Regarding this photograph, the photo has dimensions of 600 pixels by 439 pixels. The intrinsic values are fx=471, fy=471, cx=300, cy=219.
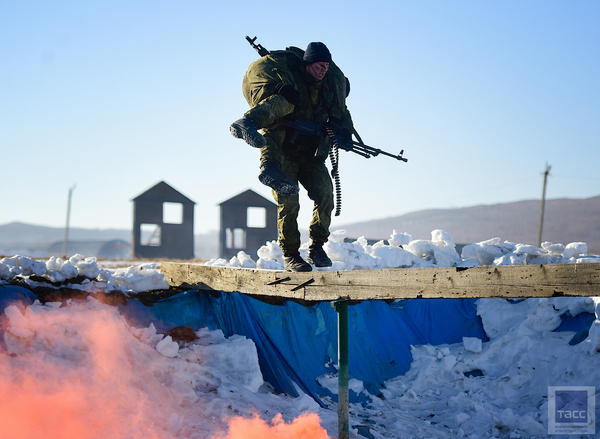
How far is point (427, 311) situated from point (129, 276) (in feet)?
12.3

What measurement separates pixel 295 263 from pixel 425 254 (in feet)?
11.7

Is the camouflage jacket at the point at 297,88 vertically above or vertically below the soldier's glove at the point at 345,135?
above

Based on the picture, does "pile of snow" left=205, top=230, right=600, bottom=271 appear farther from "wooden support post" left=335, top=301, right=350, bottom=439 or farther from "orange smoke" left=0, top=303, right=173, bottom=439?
"orange smoke" left=0, top=303, right=173, bottom=439

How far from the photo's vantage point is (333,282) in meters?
3.38

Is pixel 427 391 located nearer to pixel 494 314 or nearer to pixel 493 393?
pixel 493 393

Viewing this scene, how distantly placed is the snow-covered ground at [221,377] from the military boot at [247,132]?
1.70m

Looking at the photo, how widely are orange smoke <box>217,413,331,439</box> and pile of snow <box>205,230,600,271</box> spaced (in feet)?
7.47

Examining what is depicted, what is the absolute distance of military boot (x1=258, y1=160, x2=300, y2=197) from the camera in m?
3.39

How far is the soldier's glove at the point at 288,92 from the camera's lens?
354cm

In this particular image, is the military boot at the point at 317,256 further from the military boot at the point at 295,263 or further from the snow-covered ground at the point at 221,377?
the snow-covered ground at the point at 221,377

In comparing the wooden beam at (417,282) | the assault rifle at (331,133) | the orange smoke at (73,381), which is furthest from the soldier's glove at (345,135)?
the orange smoke at (73,381)

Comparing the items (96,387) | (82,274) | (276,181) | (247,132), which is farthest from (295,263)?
(82,274)

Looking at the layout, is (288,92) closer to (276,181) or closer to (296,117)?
(296,117)

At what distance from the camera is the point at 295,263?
3812 millimetres
